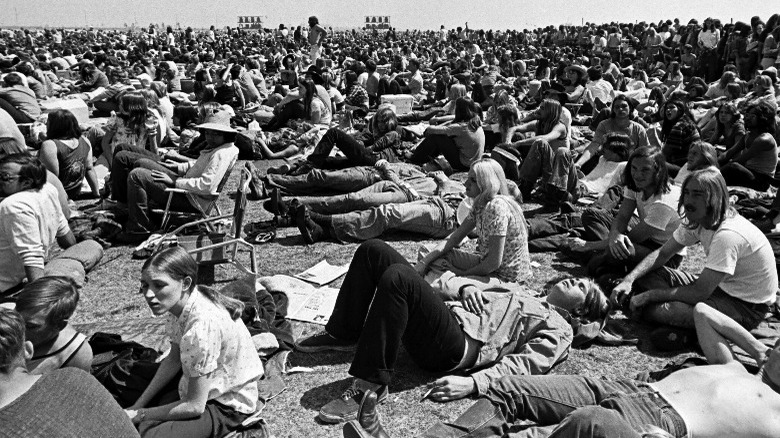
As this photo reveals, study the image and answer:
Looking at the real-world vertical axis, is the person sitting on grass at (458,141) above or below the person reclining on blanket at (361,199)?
above

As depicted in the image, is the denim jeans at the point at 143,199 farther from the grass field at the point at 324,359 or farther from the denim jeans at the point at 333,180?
the denim jeans at the point at 333,180

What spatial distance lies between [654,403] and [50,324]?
112 inches

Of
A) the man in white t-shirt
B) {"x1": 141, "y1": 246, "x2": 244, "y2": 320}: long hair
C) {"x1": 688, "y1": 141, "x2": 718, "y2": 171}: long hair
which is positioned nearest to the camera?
{"x1": 141, "y1": 246, "x2": 244, "y2": 320}: long hair

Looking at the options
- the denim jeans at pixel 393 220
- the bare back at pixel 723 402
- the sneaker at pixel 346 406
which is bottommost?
the sneaker at pixel 346 406

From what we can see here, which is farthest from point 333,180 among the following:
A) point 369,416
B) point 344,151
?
point 369,416

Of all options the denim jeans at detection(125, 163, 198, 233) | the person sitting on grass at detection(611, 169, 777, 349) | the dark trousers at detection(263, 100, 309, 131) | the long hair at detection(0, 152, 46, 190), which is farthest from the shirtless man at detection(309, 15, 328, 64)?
the person sitting on grass at detection(611, 169, 777, 349)

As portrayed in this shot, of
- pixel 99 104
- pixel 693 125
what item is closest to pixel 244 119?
pixel 99 104

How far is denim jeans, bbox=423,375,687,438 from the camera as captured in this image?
2986 mm

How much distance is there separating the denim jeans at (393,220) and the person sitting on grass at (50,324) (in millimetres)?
3469

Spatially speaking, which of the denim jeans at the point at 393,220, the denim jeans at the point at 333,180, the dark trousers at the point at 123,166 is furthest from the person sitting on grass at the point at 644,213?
the dark trousers at the point at 123,166

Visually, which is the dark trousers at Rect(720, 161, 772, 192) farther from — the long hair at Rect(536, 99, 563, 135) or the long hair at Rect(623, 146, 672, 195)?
the long hair at Rect(623, 146, 672, 195)

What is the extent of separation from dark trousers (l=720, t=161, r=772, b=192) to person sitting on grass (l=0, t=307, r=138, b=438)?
7612 mm

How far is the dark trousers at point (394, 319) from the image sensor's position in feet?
11.8

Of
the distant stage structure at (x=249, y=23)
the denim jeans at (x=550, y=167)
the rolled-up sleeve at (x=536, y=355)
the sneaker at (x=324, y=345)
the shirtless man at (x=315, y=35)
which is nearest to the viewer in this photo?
the rolled-up sleeve at (x=536, y=355)
